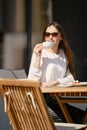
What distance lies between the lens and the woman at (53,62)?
429 cm

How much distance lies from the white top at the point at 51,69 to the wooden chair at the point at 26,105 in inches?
53.8

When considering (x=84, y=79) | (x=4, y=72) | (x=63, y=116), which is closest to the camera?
(x=63, y=116)

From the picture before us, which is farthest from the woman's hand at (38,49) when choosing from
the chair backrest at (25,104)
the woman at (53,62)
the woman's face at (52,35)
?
the chair backrest at (25,104)

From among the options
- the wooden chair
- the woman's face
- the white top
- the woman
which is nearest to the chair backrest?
the wooden chair

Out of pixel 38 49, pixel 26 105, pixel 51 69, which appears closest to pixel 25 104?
pixel 26 105

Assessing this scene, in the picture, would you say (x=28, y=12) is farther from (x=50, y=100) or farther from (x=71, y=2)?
(x=50, y=100)

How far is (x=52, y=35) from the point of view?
439 cm

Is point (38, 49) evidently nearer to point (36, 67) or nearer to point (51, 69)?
point (36, 67)

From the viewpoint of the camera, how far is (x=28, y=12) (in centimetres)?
923

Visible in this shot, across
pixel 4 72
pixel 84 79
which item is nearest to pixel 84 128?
pixel 4 72

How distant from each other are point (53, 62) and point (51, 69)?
11 cm

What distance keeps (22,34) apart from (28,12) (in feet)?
1.53

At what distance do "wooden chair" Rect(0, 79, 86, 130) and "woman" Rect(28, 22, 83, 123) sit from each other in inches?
49.5

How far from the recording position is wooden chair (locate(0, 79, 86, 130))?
2771 mm
